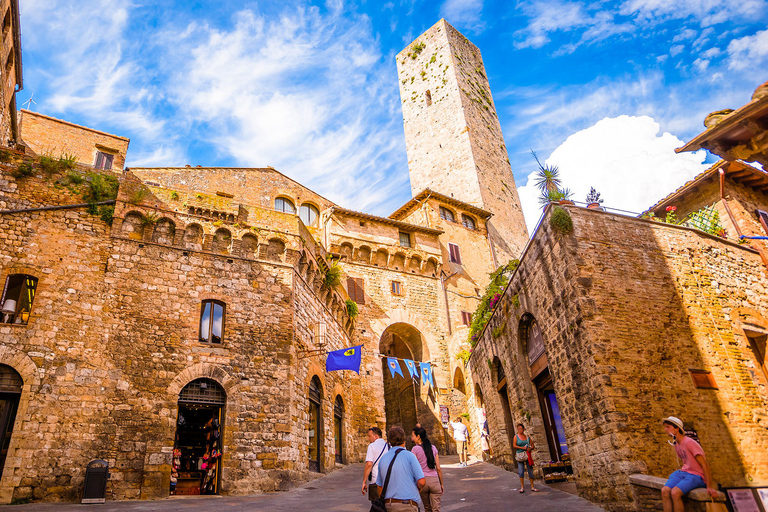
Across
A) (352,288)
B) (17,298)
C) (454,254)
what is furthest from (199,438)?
(454,254)

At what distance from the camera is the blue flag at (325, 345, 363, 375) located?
1452 centimetres

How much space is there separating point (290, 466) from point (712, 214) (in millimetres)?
14706

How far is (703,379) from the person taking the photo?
8992 mm

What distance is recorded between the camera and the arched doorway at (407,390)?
893 inches

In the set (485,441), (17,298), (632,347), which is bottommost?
(485,441)

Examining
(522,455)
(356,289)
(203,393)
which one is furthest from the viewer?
(356,289)

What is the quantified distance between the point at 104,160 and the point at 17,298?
12.3 m

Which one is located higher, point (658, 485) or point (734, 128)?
point (734, 128)

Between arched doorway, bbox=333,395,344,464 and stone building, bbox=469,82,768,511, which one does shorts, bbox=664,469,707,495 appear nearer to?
stone building, bbox=469,82,768,511

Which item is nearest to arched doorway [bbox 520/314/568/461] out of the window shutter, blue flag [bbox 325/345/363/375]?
blue flag [bbox 325/345/363/375]

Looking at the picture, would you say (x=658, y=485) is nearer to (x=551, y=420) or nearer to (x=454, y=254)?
(x=551, y=420)

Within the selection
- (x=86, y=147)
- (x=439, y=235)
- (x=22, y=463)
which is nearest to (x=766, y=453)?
(x=22, y=463)

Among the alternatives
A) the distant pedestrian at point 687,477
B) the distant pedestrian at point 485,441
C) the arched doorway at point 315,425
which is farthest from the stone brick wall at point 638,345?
the arched doorway at point 315,425

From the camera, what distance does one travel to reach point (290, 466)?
12.1 metres
